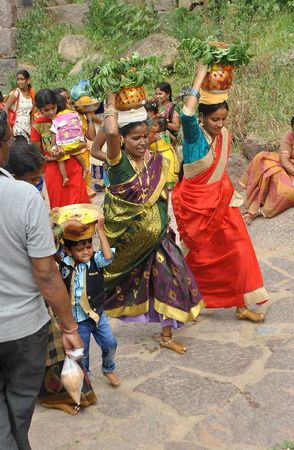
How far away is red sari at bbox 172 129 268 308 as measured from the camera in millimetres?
4680

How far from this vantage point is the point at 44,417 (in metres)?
3.77

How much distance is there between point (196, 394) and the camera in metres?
3.92

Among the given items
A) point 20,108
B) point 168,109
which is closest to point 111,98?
point 168,109

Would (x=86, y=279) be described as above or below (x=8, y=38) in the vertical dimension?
above

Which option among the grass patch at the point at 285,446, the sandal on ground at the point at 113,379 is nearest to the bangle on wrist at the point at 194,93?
the sandal on ground at the point at 113,379

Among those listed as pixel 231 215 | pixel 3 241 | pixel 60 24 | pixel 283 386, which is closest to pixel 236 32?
pixel 60 24

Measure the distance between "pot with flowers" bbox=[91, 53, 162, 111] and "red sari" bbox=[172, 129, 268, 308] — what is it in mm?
667

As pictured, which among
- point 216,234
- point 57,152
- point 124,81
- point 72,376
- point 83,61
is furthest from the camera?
point 83,61

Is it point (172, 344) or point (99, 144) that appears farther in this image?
point (99, 144)

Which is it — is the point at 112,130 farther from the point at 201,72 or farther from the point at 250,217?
the point at 250,217

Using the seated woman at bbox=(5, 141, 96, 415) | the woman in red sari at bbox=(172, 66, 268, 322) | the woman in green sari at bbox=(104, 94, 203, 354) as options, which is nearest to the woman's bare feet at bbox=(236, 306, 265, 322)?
the woman in red sari at bbox=(172, 66, 268, 322)

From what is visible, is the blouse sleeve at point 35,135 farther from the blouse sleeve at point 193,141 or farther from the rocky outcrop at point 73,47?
the rocky outcrop at point 73,47

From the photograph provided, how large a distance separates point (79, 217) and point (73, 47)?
11115mm

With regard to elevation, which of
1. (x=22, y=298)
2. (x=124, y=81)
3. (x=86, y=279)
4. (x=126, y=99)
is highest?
(x=124, y=81)
